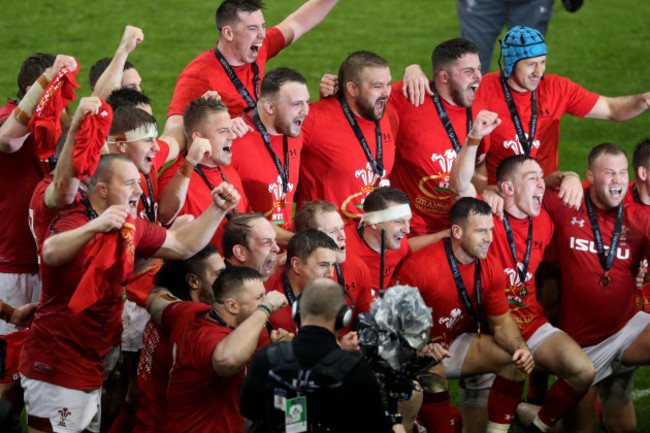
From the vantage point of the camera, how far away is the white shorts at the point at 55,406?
604cm

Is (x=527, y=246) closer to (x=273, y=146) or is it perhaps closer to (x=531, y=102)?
(x=531, y=102)

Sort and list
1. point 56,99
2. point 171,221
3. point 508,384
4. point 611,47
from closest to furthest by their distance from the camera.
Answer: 1. point 56,99
2. point 171,221
3. point 508,384
4. point 611,47

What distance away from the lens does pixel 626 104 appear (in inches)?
327

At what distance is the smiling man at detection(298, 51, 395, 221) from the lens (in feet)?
24.6

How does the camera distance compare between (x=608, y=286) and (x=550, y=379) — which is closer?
(x=608, y=286)

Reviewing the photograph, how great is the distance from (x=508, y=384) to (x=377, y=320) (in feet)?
7.56

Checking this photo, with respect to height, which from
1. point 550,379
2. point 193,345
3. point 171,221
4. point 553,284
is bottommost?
point 550,379

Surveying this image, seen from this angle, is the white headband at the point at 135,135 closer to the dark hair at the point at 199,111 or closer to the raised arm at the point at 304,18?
the dark hair at the point at 199,111

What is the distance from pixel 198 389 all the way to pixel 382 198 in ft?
6.01

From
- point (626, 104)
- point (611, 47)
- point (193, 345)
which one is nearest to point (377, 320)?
point (193, 345)

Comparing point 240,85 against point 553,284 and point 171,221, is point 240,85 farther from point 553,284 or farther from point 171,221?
point 553,284

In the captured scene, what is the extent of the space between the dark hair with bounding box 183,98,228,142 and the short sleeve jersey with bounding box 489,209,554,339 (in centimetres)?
206

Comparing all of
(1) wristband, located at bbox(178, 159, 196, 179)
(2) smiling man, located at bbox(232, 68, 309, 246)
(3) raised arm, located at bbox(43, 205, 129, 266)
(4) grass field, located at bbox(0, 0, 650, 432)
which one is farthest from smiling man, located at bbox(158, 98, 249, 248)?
(4) grass field, located at bbox(0, 0, 650, 432)

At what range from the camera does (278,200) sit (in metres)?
7.29
